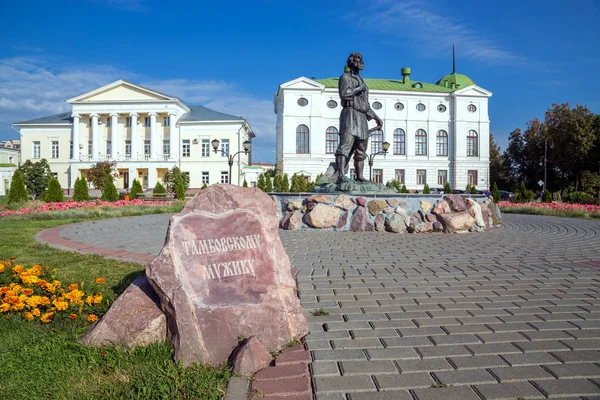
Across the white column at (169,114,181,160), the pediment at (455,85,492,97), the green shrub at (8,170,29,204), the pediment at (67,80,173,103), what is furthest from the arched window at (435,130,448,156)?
the green shrub at (8,170,29,204)

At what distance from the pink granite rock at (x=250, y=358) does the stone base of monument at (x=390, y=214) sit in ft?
21.9

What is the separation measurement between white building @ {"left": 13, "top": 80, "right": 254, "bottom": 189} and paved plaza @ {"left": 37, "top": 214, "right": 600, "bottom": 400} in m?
42.3

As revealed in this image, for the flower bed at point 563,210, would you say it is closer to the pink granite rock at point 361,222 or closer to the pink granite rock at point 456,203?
the pink granite rock at point 456,203

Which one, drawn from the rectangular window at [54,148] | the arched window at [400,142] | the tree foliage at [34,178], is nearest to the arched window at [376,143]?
the arched window at [400,142]

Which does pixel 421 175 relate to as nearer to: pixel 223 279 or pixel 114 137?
pixel 114 137

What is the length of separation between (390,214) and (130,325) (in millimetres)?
7129

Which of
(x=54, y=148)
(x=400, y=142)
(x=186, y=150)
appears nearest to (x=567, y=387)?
(x=186, y=150)

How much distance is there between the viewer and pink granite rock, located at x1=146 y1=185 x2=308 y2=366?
2.66m

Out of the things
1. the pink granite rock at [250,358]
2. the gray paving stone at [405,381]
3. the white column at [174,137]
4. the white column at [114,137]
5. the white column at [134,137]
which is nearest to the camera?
the gray paving stone at [405,381]

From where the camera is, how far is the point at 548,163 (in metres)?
45.5

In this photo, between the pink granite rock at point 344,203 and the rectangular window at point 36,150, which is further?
the rectangular window at point 36,150

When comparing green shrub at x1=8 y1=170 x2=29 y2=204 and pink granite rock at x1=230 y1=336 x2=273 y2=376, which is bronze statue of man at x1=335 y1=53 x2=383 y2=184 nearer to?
pink granite rock at x1=230 y1=336 x2=273 y2=376

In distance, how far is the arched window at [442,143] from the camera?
165 feet

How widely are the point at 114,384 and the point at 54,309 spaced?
1.53 meters
